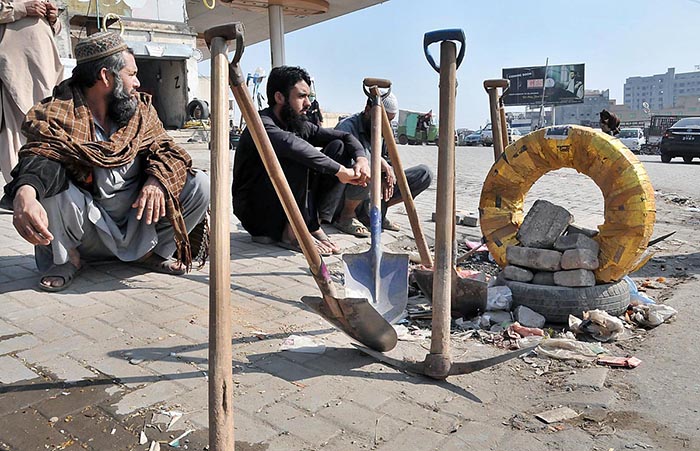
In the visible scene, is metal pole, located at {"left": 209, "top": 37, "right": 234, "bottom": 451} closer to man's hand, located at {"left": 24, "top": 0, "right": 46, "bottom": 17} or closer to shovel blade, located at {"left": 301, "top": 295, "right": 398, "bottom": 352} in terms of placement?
shovel blade, located at {"left": 301, "top": 295, "right": 398, "bottom": 352}

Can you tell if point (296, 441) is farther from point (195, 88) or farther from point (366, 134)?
point (195, 88)

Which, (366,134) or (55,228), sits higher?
(366,134)

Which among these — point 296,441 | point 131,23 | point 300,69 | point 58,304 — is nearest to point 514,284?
point 296,441

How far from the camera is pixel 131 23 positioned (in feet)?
47.8

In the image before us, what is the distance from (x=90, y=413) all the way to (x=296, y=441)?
717 mm

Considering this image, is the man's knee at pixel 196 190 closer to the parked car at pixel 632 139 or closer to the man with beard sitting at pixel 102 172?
the man with beard sitting at pixel 102 172

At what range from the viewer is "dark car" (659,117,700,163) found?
17.0m

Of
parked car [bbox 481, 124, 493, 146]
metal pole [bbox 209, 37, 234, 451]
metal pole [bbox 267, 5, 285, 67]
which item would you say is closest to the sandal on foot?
metal pole [bbox 209, 37, 234, 451]

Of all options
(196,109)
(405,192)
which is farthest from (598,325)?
(196,109)

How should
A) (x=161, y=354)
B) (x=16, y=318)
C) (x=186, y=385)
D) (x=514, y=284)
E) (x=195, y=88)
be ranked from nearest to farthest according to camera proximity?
(x=186, y=385), (x=161, y=354), (x=16, y=318), (x=514, y=284), (x=195, y=88)

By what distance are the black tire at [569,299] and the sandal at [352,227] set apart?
1.92m

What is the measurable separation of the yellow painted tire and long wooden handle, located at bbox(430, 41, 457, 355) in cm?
111

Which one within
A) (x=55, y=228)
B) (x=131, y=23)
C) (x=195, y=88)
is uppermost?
(x=131, y=23)

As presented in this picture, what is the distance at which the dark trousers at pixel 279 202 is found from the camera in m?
4.23
